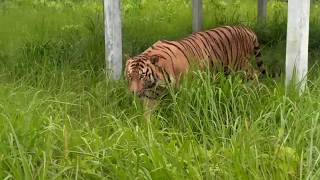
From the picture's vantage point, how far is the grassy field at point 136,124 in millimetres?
2871

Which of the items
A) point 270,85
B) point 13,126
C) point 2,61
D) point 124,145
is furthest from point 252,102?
point 2,61

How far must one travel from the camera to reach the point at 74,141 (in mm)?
3268

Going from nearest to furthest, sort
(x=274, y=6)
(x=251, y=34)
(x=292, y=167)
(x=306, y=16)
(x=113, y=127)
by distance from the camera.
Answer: (x=292, y=167) < (x=113, y=127) < (x=306, y=16) < (x=251, y=34) < (x=274, y=6)

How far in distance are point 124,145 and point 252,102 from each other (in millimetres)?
1170

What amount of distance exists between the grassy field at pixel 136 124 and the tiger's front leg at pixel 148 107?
0.04 meters

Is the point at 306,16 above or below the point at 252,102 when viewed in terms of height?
above

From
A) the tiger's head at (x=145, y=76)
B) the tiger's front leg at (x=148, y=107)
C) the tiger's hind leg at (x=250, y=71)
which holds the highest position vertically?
the tiger's head at (x=145, y=76)

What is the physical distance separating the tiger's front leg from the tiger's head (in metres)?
0.06

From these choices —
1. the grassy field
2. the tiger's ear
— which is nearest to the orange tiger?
the tiger's ear

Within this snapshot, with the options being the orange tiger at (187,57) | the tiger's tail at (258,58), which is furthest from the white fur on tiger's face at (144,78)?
the tiger's tail at (258,58)

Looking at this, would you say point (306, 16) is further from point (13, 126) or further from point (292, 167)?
point (13, 126)

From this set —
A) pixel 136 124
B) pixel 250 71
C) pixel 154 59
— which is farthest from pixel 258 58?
pixel 136 124

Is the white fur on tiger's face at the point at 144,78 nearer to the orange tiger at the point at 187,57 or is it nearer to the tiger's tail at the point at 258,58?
the orange tiger at the point at 187,57

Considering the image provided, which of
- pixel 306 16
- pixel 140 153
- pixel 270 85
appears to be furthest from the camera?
pixel 270 85
